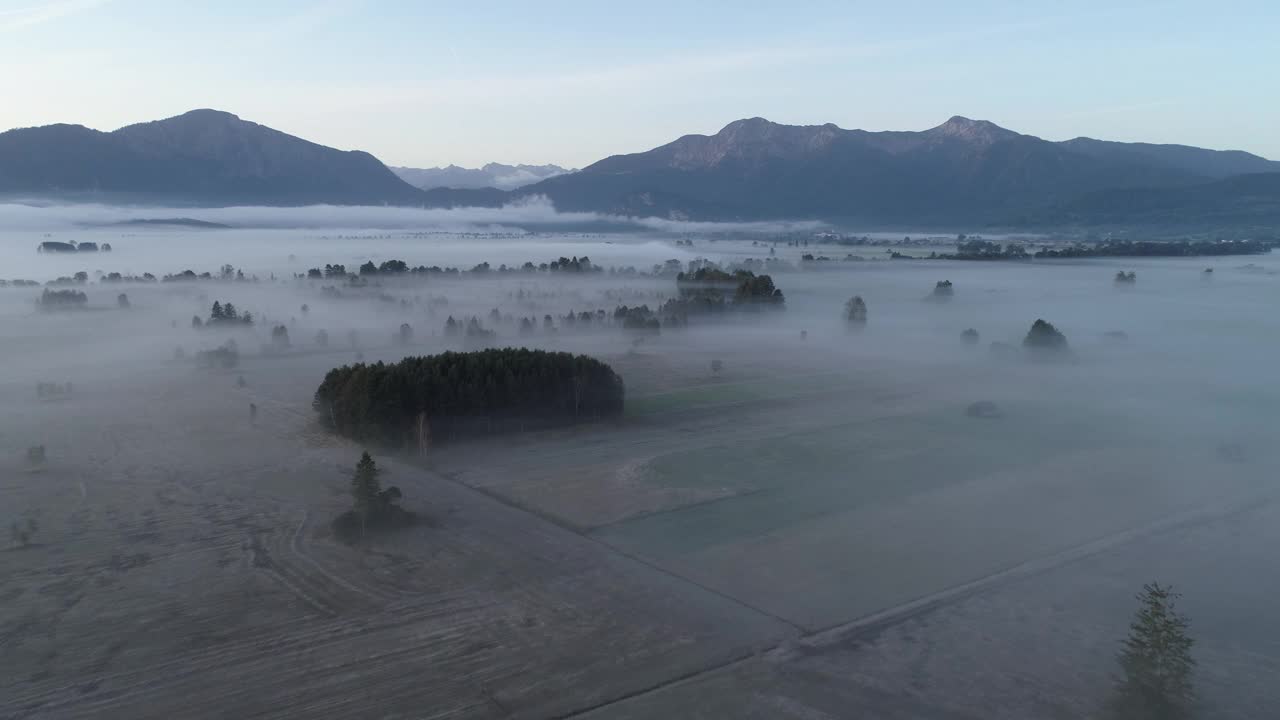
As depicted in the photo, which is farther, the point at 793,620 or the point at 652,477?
the point at 652,477

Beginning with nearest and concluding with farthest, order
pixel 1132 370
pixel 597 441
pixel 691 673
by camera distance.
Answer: pixel 691 673 → pixel 597 441 → pixel 1132 370

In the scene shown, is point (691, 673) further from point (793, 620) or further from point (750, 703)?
point (793, 620)

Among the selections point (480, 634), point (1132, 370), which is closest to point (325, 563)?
point (480, 634)

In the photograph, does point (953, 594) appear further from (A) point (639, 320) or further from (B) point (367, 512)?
(A) point (639, 320)

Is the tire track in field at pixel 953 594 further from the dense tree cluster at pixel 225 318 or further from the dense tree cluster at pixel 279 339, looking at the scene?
the dense tree cluster at pixel 225 318

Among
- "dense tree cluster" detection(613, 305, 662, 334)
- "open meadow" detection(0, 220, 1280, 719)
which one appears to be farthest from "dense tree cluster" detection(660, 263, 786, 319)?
"open meadow" detection(0, 220, 1280, 719)

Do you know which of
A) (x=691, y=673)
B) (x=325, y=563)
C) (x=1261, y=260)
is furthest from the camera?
(x=1261, y=260)
